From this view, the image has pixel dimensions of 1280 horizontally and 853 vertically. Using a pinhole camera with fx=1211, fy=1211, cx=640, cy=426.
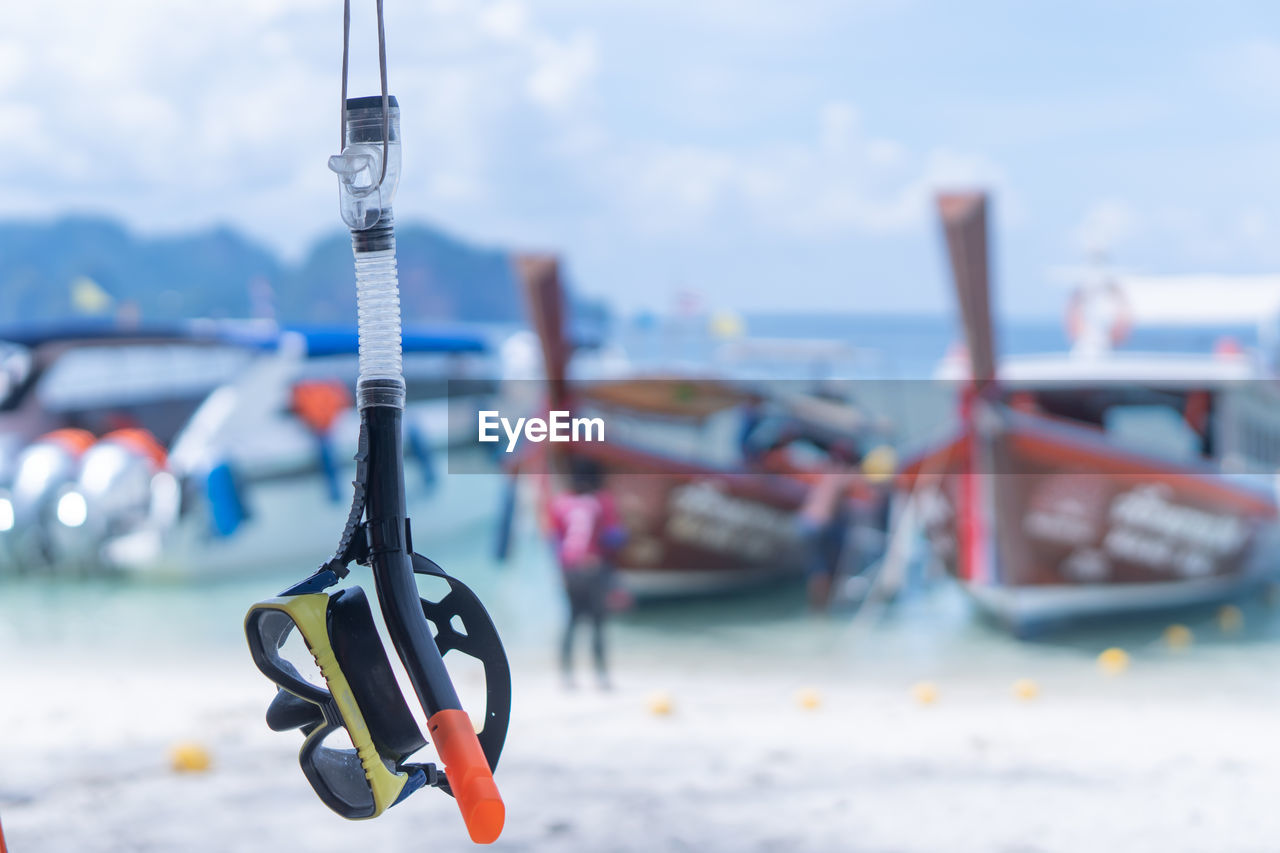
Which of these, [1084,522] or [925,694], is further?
[1084,522]

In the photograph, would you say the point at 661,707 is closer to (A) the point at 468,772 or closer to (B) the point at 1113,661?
(B) the point at 1113,661

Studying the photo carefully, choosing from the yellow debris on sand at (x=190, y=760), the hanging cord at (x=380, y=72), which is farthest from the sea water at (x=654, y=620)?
the hanging cord at (x=380, y=72)

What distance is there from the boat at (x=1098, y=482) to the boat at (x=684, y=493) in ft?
3.71

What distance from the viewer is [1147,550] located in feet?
24.3

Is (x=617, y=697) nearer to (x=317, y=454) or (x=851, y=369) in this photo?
(x=317, y=454)

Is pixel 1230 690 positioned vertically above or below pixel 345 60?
below

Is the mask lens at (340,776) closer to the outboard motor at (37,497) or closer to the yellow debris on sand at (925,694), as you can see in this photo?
the yellow debris on sand at (925,694)

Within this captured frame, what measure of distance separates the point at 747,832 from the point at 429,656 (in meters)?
2.70

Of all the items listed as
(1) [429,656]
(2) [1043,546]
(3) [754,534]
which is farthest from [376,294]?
(3) [754,534]

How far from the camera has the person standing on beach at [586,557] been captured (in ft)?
19.0

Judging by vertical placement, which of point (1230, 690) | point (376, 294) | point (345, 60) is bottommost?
point (1230, 690)

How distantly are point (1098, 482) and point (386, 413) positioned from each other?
6.82 meters

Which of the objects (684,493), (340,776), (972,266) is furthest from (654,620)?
(340,776)

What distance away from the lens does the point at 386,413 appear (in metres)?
1.12
